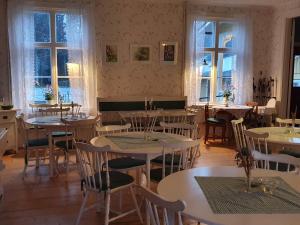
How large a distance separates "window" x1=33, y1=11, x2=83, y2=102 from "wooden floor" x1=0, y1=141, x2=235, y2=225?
1762mm

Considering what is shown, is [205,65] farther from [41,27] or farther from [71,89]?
[41,27]

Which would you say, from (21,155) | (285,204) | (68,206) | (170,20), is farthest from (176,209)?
(170,20)

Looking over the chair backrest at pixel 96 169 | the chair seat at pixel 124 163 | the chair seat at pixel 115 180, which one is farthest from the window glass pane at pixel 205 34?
the chair backrest at pixel 96 169

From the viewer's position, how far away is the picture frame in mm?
6451

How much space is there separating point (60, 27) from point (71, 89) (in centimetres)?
124

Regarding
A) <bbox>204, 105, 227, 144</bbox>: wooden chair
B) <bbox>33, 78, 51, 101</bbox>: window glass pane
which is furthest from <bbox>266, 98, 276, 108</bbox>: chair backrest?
<bbox>33, 78, 51, 101</bbox>: window glass pane

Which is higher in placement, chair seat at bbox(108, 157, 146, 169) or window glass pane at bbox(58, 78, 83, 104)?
window glass pane at bbox(58, 78, 83, 104)

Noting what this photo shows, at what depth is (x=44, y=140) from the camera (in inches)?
178

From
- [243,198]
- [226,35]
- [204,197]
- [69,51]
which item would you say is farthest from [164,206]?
[226,35]

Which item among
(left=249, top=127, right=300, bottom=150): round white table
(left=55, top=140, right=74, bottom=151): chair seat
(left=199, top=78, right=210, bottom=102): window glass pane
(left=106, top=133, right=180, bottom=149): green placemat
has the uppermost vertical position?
(left=199, top=78, right=210, bottom=102): window glass pane

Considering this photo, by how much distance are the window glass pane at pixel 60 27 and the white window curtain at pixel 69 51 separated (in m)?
0.11

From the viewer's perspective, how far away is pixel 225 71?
7348mm

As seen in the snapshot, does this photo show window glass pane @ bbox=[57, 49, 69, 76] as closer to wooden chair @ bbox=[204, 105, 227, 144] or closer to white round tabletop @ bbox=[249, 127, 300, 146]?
wooden chair @ bbox=[204, 105, 227, 144]

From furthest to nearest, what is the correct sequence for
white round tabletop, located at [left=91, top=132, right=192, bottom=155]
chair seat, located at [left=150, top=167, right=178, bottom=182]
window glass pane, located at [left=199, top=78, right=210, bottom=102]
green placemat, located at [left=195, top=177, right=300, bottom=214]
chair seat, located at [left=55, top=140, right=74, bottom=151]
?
1. window glass pane, located at [left=199, top=78, right=210, bottom=102]
2. chair seat, located at [left=55, top=140, right=74, bottom=151]
3. chair seat, located at [left=150, top=167, right=178, bottom=182]
4. white round tabletop, located at [left=91, top=132, right=192, bottom=155]
5. green placemat, located at [left=195, top=177, right=300, bottom=214]
